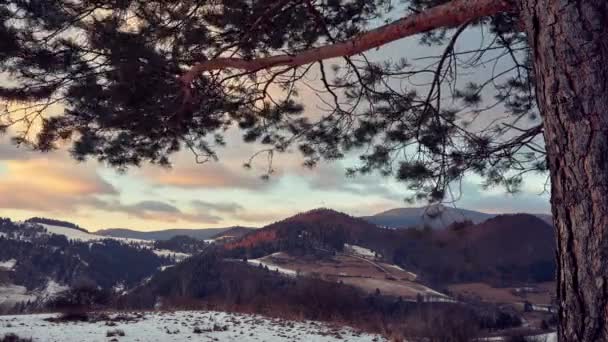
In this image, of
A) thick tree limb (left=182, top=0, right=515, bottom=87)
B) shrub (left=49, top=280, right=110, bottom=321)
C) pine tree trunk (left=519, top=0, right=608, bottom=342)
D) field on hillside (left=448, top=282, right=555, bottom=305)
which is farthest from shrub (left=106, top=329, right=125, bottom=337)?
field on hillside (left=448, top=282, right=555, bottom=305)

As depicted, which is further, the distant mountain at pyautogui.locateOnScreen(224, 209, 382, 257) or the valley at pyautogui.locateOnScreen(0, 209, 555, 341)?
the distant mountain at pyautogui.locateOnScreen(224, 209, 382, 257)

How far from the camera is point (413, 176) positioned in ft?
13.3

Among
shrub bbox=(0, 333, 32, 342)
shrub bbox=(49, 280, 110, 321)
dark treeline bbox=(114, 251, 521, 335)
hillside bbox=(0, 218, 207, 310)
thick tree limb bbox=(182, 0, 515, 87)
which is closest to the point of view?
thick tree limb bbox=(182, 0, 515, 87)

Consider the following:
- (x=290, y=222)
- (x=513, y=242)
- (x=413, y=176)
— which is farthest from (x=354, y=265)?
(x=413, y=176)

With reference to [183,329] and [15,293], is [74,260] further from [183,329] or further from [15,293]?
[183,329]

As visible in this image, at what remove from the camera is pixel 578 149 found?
5.00ft

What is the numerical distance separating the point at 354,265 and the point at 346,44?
66.6 meters

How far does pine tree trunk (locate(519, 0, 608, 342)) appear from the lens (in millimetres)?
1467

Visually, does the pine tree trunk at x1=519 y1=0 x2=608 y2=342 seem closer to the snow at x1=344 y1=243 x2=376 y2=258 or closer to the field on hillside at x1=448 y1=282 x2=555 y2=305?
the field on hillside at x1=448 y1=282 x2=555 y2=305

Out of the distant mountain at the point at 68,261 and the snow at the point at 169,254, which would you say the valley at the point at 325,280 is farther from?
the snow at the point at 169,254

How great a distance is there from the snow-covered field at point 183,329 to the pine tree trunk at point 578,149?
1010cm

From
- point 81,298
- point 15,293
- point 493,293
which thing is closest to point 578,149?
point 81,298

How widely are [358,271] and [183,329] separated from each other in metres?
55.8

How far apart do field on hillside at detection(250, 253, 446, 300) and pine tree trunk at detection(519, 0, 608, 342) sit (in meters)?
48.2
